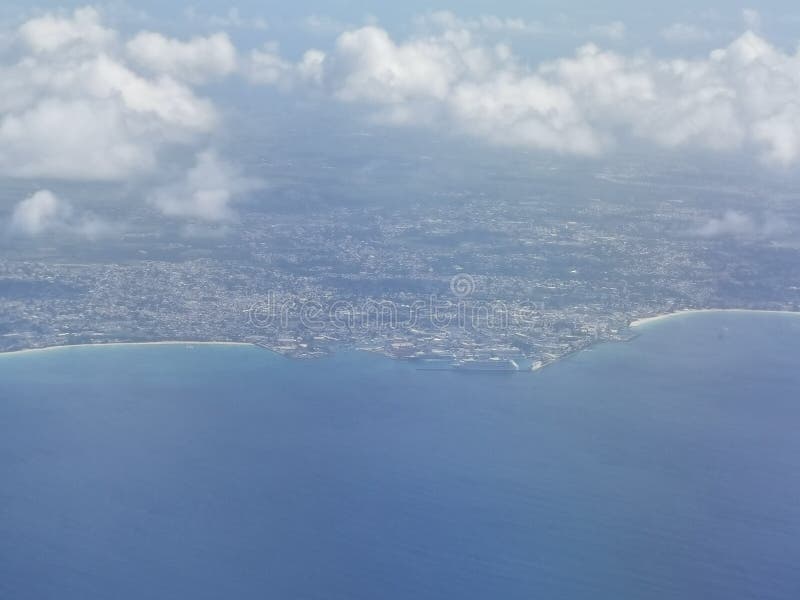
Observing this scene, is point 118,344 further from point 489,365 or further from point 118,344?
point 489,365

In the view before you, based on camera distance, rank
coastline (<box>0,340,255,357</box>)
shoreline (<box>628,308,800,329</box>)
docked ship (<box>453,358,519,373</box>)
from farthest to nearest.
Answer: shoreline (<box>628,308,800,329</box>)
coastline (<box>0,340,255,357</box>)
docked ship (<box>453,358,519,373</box>)

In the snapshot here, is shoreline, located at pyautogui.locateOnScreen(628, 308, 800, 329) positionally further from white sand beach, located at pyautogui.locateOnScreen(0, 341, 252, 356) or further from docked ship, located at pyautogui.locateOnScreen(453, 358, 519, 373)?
white sand beach, located at pyautogui.locateOnScreen(0, 341, 252, 356)

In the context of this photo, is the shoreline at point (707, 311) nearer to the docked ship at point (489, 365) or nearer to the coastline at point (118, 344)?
the docked ship at point (489, 365)

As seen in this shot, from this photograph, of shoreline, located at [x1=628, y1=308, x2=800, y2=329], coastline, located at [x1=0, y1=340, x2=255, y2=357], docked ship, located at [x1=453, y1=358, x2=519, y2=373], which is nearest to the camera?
docked ship, located at [x1=453, y1=358, x2=519, y2=373]

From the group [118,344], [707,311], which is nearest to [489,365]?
[707,311]

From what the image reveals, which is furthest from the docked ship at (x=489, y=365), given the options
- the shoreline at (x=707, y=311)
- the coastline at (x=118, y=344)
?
the coastline at (x=118, y=344)

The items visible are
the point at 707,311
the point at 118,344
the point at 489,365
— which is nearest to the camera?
the point at 489,365

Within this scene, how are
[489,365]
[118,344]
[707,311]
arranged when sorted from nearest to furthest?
[489,365]
[118,344]
[707,311]

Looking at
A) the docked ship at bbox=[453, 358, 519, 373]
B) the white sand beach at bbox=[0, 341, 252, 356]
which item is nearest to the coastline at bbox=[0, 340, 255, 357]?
the white sand beach at bbox=[0, 341, 252, 356]
